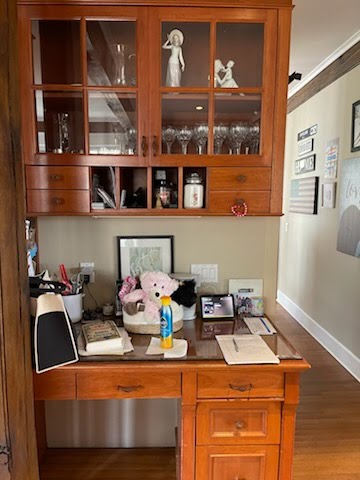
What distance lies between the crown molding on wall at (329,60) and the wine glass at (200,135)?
2.01 m

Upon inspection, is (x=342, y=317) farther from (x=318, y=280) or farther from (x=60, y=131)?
(x=60, y=131)

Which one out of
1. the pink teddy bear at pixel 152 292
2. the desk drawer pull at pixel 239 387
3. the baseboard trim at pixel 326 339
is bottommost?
the baseboard trim at pixel 326 339

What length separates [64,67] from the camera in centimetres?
161

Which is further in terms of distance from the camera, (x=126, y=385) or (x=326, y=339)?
(x=326, y=339)

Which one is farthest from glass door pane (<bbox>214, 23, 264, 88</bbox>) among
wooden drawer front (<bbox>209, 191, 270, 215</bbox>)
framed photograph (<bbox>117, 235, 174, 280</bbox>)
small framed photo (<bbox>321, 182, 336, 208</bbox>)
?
small framed photo (<bbox>321, 182, 336, 208</bbox>)

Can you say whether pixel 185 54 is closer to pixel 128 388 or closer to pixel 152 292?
pixel 152 292

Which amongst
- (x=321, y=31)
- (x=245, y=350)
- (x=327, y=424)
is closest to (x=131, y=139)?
(x=245, y=350)

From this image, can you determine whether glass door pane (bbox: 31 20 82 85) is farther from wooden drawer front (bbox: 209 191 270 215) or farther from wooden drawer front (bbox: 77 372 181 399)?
wooden drawer front (bbox: 77 372 181 399)

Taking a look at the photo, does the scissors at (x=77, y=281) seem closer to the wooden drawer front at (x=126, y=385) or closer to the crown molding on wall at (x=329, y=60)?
the wooden drawer front at (x=126, y=385)

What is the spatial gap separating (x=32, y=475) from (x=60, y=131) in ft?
4.46

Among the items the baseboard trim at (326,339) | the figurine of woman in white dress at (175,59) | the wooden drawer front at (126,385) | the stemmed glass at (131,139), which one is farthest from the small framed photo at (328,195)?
the wooden drawer front at (126,385)

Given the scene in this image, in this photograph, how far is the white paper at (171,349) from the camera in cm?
145

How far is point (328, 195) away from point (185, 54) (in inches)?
90.7

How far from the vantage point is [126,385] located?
142 cm
